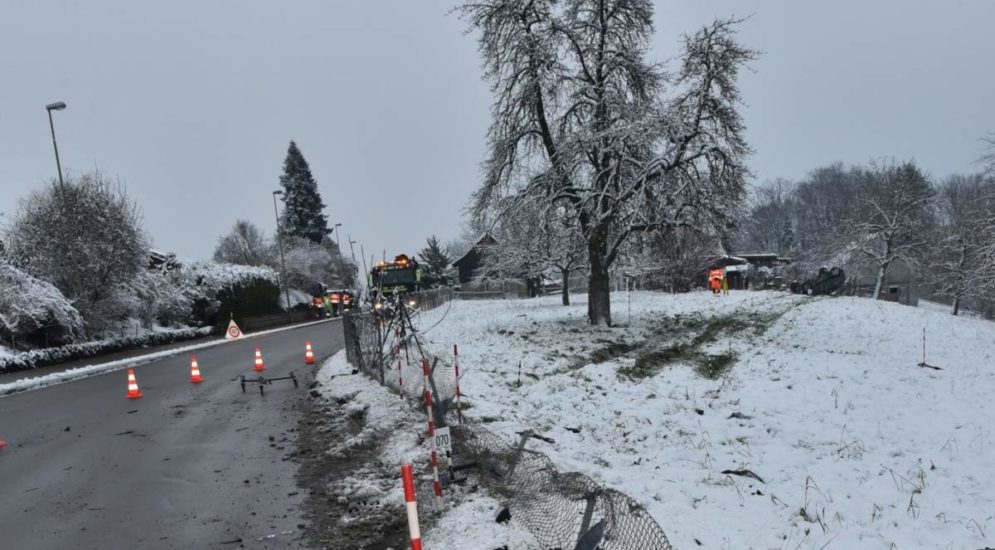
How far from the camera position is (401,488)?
21.1ft

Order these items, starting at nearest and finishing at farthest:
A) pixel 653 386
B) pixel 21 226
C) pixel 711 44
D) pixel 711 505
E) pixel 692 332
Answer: pixel 711 505 → pixel 653 386 → pixel 711 44 → pixel 692 332 → pixel 21 226

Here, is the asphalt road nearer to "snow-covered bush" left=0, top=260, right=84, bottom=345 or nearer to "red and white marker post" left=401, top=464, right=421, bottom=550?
"red and white marker post" left=401, top=464, right=421, bottom=550

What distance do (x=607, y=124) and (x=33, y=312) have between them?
852 inches

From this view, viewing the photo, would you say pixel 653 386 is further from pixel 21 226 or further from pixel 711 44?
pixel 21 226

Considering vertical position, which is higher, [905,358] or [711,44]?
[711,44]

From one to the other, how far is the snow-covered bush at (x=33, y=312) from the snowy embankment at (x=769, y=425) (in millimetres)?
16308

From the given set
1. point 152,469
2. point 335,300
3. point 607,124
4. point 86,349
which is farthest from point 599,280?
→ point 335,300

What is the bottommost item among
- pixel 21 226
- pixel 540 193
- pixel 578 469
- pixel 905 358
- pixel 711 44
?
pixel 905 358

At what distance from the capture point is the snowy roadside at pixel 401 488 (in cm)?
498

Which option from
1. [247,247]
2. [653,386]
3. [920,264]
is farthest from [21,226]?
[920,264]

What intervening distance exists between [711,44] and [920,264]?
41.5m

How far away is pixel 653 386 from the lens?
10.9 metres

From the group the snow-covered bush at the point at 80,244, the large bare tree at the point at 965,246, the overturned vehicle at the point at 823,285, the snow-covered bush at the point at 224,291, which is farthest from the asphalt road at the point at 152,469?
the overturned vehicle at the point at 823,285

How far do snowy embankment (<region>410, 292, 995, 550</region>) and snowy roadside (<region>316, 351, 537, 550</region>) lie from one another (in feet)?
0.98
